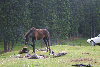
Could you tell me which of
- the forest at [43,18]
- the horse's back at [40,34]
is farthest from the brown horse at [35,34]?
the forest at [43,18]

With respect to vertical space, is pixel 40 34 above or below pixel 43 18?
below

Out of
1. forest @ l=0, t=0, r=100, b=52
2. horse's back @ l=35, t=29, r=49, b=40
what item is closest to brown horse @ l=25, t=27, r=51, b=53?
horse's back @ l=35, t=29, r=49, b=40

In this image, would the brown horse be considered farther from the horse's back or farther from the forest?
the forest

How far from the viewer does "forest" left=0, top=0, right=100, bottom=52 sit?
3031 cm

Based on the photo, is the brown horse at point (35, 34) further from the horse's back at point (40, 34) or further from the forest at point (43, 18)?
the forest at point (43, 18)

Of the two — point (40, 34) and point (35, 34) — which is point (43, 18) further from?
point (35, 34)

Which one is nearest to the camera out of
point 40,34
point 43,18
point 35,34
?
point 35,34

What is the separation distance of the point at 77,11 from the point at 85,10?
320 cm

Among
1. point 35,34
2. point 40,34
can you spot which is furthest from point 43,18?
point 35,34

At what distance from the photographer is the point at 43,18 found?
3903cm

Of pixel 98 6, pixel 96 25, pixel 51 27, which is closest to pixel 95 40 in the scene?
pixel 51 27

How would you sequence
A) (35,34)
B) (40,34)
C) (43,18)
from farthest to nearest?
(43,18) → (40,34) → (35,34)

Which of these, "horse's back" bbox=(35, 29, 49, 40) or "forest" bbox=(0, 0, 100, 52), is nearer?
"horse's back" bbox=(35, 29, 49, 40)

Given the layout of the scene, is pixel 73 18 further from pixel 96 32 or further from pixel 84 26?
pixel 96 32
